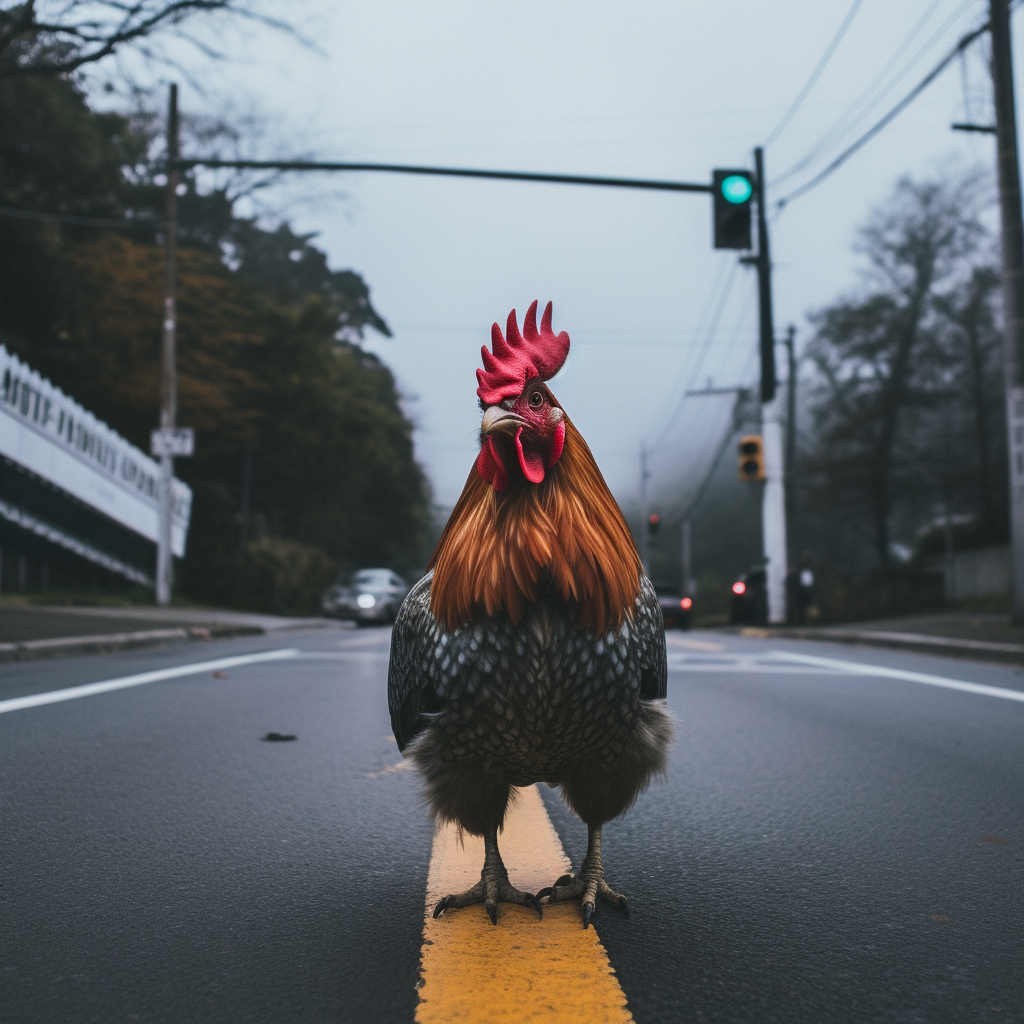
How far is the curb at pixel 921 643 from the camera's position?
35.1 ft

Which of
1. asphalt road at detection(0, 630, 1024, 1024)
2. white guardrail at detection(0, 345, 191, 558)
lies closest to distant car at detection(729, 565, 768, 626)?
white guardrail at detection(0, 345, 191, 558)

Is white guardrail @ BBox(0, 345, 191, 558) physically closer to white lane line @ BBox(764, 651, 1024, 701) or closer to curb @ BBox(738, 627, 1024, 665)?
curb @ BBox(738, 627, 1024, 665)

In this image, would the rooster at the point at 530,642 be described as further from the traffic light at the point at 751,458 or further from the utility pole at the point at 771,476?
the utility pole at the point at 771,476

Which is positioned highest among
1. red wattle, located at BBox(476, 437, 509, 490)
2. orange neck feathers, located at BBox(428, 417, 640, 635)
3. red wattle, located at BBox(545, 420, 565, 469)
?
red wattle, located at BBox(545, 420, 565, 469)

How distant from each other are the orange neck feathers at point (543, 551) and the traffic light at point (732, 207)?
1041cm

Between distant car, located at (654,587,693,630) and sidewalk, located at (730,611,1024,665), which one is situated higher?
distant car, located at (654,587,693,630)

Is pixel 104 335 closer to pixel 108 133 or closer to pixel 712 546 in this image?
pixel 108 133

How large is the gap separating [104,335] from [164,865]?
88.2 feet

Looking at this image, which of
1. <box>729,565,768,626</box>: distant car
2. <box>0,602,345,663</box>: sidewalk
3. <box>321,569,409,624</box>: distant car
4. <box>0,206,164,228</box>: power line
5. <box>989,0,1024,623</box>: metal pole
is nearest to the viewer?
<box>0,602,345,663</box>: sidewalk

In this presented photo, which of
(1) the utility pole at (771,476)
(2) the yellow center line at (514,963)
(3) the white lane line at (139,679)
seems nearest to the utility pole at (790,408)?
(1) the utility pole at (771,476)

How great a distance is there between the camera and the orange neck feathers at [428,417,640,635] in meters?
2.35

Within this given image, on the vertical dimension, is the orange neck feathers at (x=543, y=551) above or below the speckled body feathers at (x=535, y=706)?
above

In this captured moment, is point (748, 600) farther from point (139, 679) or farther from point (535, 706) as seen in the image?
point (535, 706)

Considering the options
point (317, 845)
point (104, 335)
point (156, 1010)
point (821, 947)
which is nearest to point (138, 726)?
point (317, 845)
